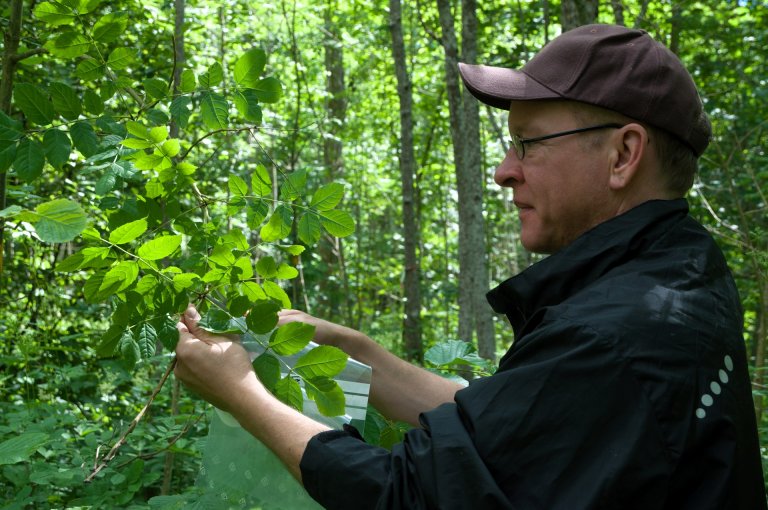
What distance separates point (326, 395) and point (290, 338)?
0.48 ft

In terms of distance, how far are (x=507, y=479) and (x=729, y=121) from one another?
10.8 metres

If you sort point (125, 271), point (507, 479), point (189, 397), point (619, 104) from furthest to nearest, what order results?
point (189, 397) < point (125, 271) < point (619, 104) < point (507, 479)

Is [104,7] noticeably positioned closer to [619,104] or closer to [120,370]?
[120,370]

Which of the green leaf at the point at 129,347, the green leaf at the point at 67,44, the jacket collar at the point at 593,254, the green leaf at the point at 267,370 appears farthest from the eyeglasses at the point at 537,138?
the green leaf at the point at 67,44

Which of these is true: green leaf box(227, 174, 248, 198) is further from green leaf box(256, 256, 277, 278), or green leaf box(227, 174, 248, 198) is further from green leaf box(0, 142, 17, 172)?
green leaf box(0, 142, 17, 172)

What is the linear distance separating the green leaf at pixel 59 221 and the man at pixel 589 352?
39 centimetres

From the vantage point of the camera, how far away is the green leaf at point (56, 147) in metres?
1.99

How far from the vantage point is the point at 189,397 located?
5.15 meters

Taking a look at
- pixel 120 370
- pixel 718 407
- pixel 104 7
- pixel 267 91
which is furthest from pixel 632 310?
pixel 104 7

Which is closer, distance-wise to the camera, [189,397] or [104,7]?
[189,397]

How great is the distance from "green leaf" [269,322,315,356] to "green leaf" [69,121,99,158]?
0.76 m

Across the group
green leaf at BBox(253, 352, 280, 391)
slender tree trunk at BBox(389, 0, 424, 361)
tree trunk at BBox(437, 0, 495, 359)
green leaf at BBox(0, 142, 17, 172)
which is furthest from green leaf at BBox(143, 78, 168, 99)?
slender tree trunk at BBox(389, 0, 424, 361)

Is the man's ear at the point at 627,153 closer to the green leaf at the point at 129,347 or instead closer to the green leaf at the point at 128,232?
Result: the green leaf at the point at 128,232

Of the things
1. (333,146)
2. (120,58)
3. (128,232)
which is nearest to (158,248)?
(128,232)
